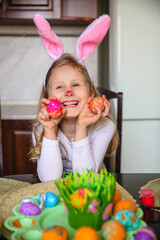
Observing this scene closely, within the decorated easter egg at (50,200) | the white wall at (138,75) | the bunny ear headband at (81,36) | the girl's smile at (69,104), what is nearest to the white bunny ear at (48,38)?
the bunny ear headband at (81,36)

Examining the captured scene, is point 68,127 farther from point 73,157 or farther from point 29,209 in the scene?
point 29,209

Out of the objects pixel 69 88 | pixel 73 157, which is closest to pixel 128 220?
pixel 73 157

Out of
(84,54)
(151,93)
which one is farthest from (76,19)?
(84,54)

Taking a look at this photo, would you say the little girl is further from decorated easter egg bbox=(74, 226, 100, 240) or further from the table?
decorated easter egg bbox=(74, 226, 100, 240)

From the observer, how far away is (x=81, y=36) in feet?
4.08

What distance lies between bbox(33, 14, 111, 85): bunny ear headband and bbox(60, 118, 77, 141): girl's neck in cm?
29

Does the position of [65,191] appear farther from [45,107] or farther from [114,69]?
[114,69]

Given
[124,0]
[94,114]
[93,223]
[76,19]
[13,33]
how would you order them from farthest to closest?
1. [13,33]
2. [76,19]
3. [124,0]
4. [94,114]
5. [93,223]

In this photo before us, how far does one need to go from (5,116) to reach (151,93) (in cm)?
100

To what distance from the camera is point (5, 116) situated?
2033 mm

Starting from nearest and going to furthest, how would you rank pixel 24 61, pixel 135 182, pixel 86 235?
pixel 86 235, pixel 135 182, pixel 24 61

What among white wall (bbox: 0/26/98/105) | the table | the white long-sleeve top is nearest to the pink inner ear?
the white long-sleeve top

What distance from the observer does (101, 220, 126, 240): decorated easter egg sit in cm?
55

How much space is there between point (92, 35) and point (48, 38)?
18cm
